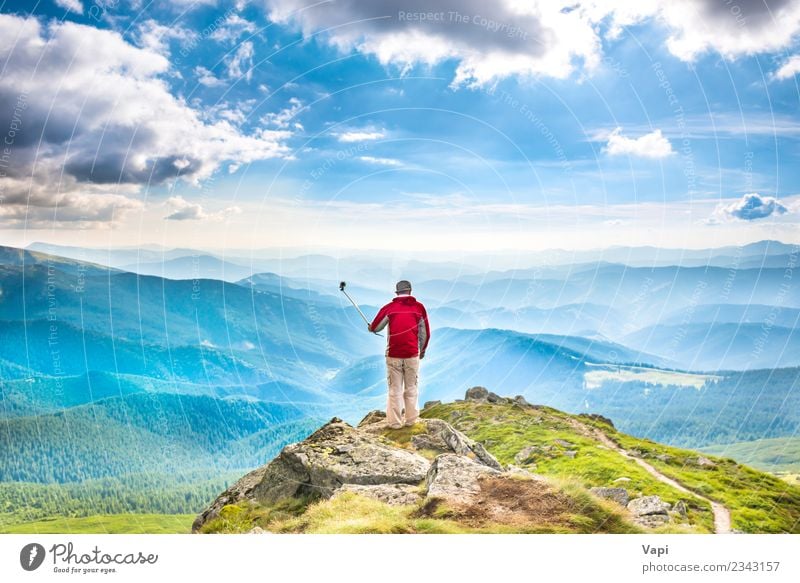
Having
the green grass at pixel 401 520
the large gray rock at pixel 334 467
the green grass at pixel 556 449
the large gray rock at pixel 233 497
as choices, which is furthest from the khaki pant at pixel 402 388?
the green grass at pixel 556 449

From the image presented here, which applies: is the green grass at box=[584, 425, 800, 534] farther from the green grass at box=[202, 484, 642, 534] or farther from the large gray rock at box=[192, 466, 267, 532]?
A: the large gray rock at box=[192, 466, 267, 532]

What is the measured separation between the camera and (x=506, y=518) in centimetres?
1471

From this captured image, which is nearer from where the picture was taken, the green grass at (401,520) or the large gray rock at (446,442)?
the green grass at (401,520)

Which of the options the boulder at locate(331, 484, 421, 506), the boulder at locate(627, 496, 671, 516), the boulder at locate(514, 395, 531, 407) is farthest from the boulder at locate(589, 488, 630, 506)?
the boulder at locate(514, 395, 531, 407)

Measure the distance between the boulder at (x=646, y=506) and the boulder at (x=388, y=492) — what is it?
5.52 metres

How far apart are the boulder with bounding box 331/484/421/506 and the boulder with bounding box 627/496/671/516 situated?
5.52 m

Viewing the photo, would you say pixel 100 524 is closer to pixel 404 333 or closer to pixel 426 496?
pixel 404 333

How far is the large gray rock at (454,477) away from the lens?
15.0m

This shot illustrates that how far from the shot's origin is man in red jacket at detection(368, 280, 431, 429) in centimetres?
1842

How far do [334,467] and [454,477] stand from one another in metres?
3.13

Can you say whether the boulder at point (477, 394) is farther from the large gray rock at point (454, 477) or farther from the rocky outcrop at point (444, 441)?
the large gray rock at point (454, 477)

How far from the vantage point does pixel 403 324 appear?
1858cm
